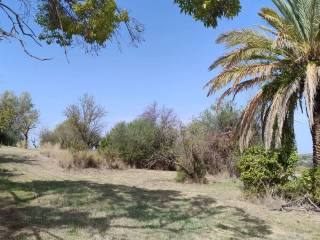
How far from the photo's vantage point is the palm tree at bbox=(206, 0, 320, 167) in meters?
12.4

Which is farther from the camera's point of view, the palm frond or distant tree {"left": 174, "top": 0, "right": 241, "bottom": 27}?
the palm frond

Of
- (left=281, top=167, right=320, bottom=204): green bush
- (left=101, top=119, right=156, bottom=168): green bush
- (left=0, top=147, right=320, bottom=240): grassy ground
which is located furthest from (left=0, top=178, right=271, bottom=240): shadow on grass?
(left=101, top=119, right=156, bottom=168): green bush

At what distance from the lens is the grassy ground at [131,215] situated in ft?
24.5

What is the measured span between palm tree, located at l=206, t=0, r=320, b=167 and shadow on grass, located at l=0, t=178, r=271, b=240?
3.12 m

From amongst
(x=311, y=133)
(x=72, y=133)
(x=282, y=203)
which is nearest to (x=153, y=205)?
(x=282, y=203)

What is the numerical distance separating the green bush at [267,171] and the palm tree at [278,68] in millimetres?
441

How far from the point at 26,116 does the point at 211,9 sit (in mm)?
44437

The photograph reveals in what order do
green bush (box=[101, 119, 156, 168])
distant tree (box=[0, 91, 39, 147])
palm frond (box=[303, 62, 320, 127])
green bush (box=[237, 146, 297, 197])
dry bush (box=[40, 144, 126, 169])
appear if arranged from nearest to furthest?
palm frond (box=[303, 62, 320, 127]), green bush (box=[237, 146, 297, 197]), dry bush (box=[40, 144, 126, 169]), green bush (box=[101, 119, 156, 168]), distant tree (box=[0, 91, 39, 147])

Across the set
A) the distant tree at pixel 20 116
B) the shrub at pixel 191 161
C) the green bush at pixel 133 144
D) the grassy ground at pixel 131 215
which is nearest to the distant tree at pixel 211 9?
the grassy ground at pixel 131 215

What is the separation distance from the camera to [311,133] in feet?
42.9

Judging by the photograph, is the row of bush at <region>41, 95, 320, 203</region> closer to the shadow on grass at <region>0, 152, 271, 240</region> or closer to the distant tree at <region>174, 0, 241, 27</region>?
the shadow on grass at <region>0, 152, 271, 240</region>

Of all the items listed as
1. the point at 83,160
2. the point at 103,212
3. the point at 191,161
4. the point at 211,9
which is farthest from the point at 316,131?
the point at 83,160

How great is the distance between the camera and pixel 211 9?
4.95 metres

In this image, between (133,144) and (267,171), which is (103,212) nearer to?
(267,171)
